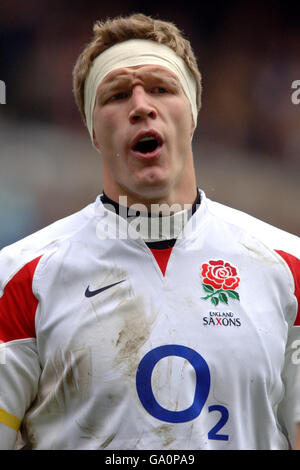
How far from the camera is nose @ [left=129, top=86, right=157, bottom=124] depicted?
2586mm

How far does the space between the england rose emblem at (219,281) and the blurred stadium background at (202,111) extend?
3458mm

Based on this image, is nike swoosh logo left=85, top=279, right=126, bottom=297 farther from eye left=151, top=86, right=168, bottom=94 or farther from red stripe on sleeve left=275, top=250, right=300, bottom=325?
eye left=151, top=86, right=168, bottom=94

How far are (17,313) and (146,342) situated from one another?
0.43 m

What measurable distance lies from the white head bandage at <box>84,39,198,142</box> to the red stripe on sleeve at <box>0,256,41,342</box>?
70cm

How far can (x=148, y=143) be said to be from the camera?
9.10 ft

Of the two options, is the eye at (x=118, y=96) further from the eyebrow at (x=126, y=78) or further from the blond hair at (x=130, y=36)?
the blond hair at (x=130, y=36)

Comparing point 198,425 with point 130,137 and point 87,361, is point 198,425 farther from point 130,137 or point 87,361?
point 130,137

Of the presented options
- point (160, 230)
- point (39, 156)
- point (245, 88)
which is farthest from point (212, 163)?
point (160, 230)

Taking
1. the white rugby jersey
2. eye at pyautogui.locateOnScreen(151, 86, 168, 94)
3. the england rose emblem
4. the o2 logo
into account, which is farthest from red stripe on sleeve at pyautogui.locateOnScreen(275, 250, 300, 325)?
eye at pyautogui.locateOnScreen(151, 86, 168, 94)

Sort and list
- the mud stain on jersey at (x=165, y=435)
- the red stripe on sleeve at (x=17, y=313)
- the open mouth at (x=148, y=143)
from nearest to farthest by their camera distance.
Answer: the mud stain on jersey at (x=165, y=435) → the red stripe on sleeve at (x=17, y=313) → the open mouth at (x=148, y=143)

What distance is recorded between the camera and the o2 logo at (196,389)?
2398mm

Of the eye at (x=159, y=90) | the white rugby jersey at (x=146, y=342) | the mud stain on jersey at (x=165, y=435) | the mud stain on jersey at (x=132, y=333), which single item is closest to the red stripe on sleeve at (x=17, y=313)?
the white rugby jersey at (x=146, y=342)

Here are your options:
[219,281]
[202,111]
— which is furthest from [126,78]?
[202,111]

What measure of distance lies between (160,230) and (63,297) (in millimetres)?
408
